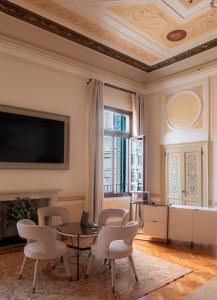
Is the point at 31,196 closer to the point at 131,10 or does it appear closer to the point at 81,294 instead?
the point at 81,294

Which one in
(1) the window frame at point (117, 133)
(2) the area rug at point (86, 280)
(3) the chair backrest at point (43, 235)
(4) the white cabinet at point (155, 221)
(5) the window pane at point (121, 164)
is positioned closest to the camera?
(2) the area rug at point (86, 280)

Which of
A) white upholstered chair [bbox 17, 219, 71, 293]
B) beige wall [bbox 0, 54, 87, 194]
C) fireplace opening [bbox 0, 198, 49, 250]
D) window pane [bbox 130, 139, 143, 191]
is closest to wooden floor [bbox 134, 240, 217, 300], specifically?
white upholstered chair [bbox 17, 219, 71, 293]

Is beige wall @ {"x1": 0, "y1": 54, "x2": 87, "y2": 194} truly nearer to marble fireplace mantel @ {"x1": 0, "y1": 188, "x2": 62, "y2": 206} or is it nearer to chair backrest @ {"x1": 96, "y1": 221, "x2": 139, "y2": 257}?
marble fireplace mantel @ {"x1": 0, "y1": 188, "x2": 62, "y2": 206}

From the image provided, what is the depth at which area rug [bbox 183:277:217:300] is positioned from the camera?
3.12 meters

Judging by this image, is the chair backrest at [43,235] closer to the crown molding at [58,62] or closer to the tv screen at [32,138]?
the tv screen at [32,138]

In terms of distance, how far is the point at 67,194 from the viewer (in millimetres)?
5938

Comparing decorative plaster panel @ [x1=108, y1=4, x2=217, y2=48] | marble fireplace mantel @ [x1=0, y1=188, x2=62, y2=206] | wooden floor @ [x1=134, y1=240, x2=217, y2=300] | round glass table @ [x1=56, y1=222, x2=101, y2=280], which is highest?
decorative plaster panel @ [x1=108, y1=4, x2=217, y2=48]

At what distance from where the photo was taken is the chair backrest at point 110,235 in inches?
129

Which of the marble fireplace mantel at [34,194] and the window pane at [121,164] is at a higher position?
the window pane at [121,164]

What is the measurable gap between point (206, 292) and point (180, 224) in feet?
7.01

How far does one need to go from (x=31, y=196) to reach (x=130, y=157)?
2.98 meters

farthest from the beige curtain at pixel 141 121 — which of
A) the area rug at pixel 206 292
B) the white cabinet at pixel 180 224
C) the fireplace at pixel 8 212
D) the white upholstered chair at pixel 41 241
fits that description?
the white upholstered chair at pixel 41 241

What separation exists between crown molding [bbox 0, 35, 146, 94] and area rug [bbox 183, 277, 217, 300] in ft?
15.9

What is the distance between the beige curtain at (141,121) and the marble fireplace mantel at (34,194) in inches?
107
